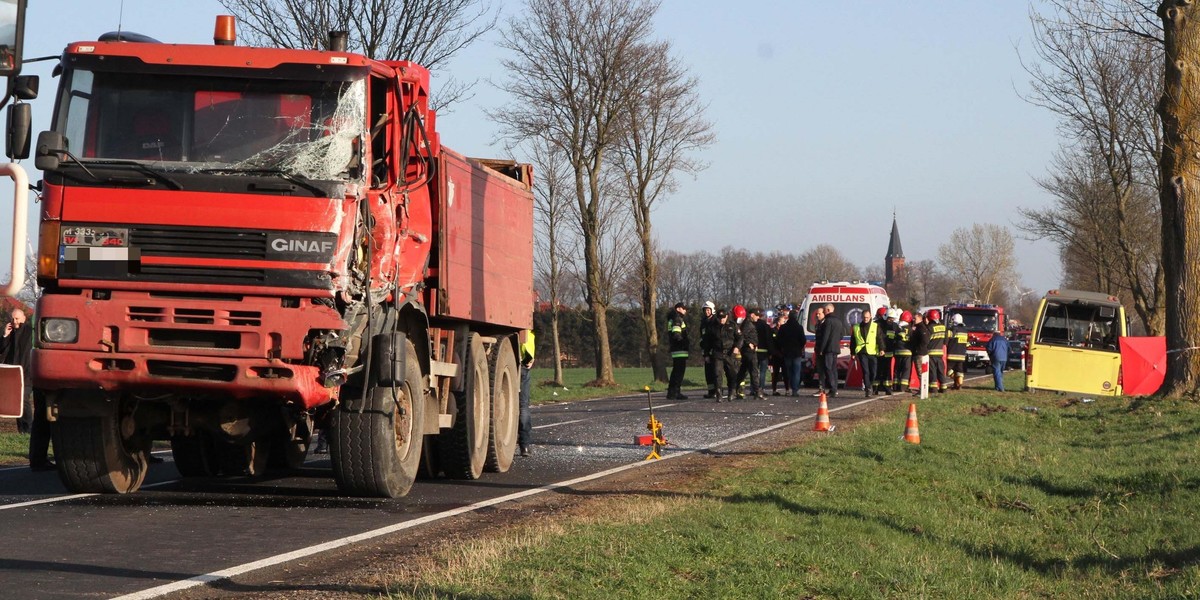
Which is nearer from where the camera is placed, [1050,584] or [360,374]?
[1050,584]

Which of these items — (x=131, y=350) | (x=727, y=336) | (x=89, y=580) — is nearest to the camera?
(x=89, y=580)

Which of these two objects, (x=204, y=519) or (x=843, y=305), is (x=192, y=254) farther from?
(x=843, y=305)

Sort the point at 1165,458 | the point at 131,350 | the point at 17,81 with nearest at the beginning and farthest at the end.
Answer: the point at 17,81 < the point at 131,350 < the point at 1165,458

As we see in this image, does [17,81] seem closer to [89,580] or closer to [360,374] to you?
[89,580]

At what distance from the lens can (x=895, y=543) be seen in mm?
8820

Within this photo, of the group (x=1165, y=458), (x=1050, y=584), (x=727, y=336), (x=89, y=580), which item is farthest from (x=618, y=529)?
(x=727, y=336)

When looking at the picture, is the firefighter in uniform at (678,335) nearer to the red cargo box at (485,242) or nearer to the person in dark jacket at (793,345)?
the person in dark jacket at (793,345)

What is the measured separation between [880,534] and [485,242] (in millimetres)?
5285

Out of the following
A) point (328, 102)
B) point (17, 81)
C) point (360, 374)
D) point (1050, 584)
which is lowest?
point (1050, 584)

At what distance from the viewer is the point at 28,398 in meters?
16.2

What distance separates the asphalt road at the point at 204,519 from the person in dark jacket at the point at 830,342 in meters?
12.3

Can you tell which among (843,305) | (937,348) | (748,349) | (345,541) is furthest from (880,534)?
(843,305)

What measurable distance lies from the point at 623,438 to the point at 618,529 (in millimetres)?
8772

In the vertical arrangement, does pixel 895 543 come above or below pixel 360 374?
below
